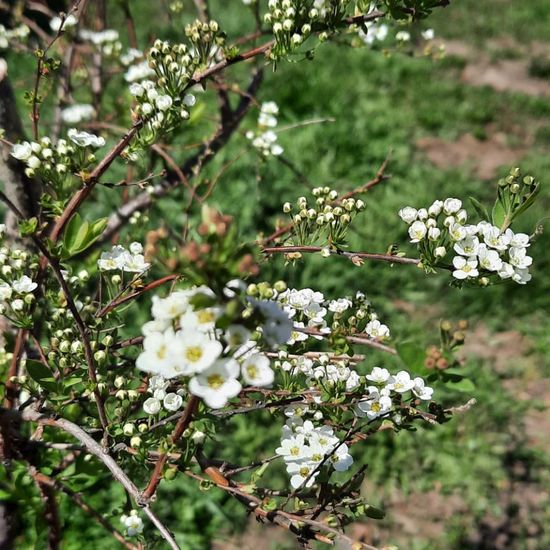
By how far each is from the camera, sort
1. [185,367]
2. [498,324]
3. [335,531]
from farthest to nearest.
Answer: [498,324]
[335,531]
[185,367]

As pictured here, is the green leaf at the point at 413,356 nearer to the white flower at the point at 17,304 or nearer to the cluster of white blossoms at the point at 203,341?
the cluster of white blossoms at the point at 203,341

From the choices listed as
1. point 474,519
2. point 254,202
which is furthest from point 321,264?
point 474,519

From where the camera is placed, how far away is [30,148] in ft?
3.95

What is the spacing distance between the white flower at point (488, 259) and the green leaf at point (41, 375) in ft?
2.77

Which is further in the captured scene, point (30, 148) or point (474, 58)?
point (474, 58)

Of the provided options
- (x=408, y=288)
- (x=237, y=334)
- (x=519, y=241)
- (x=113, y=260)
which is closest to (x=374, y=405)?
(x=519, y=241)

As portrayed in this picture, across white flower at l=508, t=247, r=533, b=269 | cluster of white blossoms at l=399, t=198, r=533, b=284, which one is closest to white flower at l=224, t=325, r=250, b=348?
cluster of white blossoms at l=399, t=198, r=533, b=284

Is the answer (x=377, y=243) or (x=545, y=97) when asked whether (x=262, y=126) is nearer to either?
(x=377, y=243)

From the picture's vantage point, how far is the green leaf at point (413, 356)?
33.2 inches

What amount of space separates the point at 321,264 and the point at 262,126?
1.24 meters

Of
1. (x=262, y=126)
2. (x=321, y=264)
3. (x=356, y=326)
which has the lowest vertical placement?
(x=356, y=326)

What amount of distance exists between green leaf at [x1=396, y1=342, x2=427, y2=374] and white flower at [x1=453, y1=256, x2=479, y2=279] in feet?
0.97

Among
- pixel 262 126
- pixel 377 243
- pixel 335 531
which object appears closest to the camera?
pixel 335 531

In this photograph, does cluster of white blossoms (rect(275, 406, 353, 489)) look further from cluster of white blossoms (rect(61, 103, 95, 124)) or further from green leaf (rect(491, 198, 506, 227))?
cluster of white blossoms (rect(61, 103, 95, 124))
